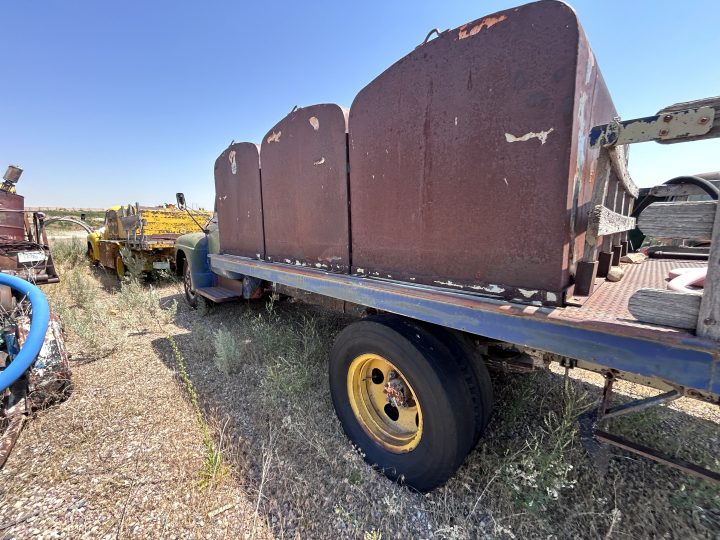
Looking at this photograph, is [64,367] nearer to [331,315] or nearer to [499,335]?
[331,315]

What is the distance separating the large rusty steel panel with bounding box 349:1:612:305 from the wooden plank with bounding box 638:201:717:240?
27 cm

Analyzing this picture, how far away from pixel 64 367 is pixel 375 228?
306 centimetres

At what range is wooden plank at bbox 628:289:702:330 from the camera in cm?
106

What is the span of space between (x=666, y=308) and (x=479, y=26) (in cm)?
141

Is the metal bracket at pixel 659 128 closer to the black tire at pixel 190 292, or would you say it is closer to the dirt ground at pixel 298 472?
the dirt ground at pixel 298 472

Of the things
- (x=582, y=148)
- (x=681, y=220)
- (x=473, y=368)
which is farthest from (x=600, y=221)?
(x=473, y=368)

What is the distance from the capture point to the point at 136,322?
16.3 feet

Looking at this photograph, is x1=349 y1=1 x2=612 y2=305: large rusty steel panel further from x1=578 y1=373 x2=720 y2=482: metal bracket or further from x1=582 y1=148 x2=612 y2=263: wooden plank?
x1=578 y1=373 x2=720 y2=482: metal bracket

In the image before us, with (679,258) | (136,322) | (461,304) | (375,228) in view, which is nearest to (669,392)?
(461,304)

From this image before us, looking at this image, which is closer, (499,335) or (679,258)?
(499,335)

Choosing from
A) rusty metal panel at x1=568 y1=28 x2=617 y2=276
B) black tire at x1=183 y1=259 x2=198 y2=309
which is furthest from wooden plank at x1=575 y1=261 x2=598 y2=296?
black tire at x1=183 y1=259 x2=198 y2=309

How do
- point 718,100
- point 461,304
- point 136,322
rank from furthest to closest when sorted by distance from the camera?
point 136,322 → point 461,304 → point 718,100

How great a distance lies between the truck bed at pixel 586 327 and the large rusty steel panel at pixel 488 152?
0.12 m

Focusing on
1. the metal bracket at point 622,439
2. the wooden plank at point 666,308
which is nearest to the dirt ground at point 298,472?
the metal bracket at point 622,439
